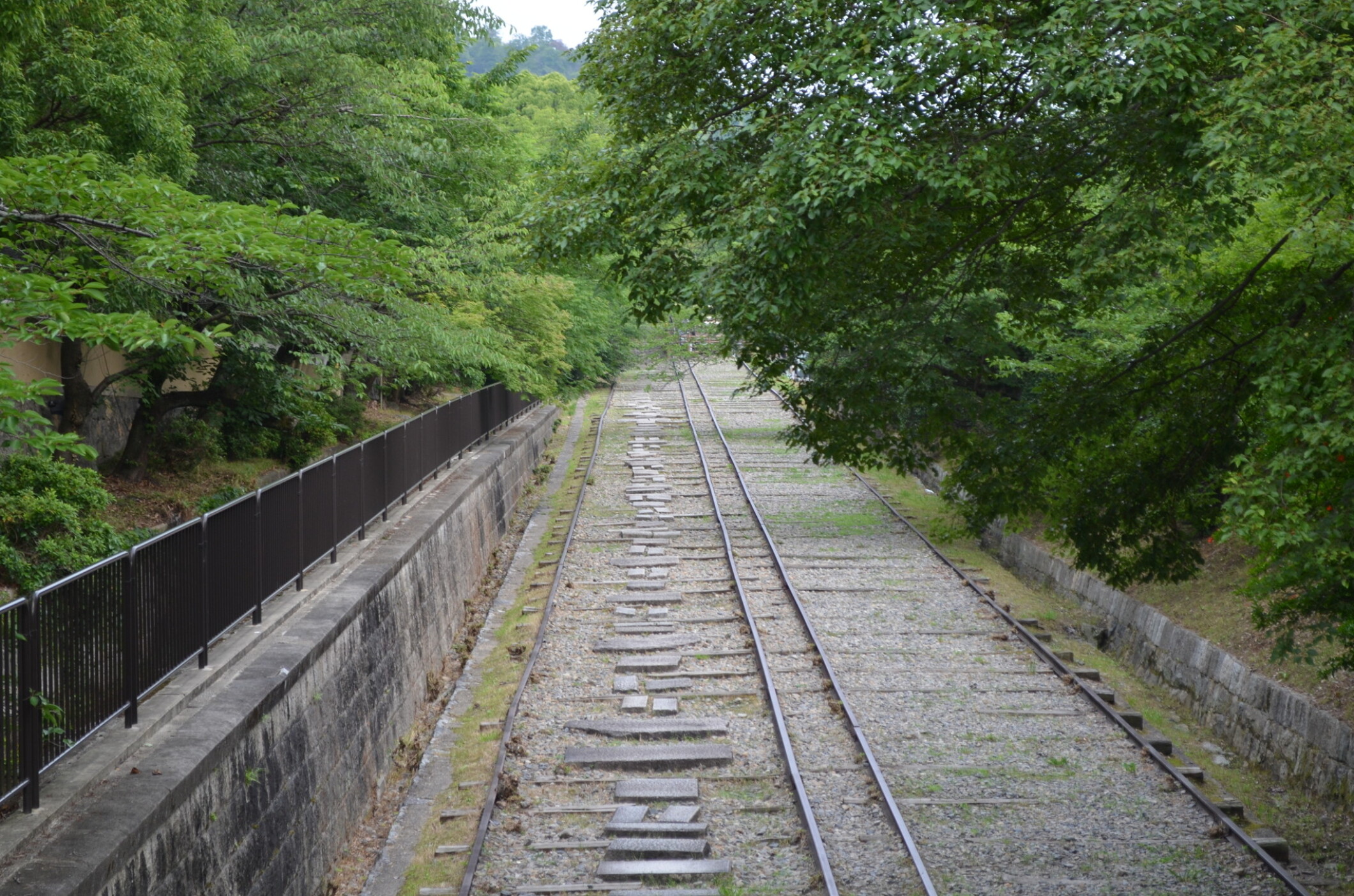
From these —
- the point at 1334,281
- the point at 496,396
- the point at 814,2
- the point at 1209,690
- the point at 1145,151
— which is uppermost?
the point at 814,2

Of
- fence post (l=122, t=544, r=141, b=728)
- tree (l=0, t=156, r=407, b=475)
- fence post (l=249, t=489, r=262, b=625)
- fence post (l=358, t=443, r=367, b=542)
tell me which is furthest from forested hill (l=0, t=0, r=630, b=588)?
fence post (l=249, t=489, r=262, b=625)

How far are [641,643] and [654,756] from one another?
139 inches

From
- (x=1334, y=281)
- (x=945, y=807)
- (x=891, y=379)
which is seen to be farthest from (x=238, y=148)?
(x=1334, y=281)

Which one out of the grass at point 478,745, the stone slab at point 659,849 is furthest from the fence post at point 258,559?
the stone slab at point 659,849

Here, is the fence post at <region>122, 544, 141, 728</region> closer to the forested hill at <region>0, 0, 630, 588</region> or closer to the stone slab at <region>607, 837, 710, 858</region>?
the forested hill at <region>0, 0, 630, 588</region>

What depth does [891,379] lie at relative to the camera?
31.1 feet

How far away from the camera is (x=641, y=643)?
45.0 ft

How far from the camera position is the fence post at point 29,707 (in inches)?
223

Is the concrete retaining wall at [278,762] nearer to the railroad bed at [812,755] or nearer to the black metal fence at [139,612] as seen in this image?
the black metal fence at [139,612]

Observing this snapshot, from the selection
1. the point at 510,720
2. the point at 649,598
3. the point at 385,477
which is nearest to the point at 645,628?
the point at 649,598

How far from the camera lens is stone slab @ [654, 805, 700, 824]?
8.89 metres

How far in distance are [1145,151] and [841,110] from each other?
6.74 feet

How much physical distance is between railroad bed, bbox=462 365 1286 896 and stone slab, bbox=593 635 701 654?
26 millimetres

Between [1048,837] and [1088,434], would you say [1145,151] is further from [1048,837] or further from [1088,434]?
[1048,837]
